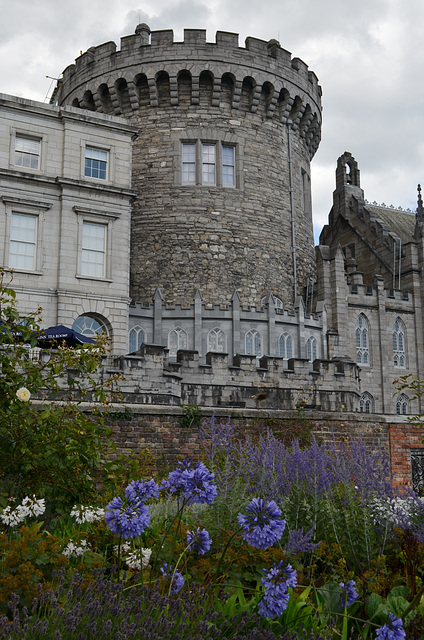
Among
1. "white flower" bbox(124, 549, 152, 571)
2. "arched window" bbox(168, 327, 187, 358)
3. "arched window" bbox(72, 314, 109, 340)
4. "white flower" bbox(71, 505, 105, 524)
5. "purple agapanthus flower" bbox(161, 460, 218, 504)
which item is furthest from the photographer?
"arched window" bbox(168, 327, 187, 358)

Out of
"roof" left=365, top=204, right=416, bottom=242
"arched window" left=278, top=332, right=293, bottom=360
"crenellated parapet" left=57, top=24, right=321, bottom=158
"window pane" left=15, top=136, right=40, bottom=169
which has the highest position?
"crenellated parapet" left=57, top=24, right=321, bottom=158

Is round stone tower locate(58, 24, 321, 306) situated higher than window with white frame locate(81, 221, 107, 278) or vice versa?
round stone tower locate(58, 24, 321, 306)

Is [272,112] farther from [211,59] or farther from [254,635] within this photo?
[254,635]

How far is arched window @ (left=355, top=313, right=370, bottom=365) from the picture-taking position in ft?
99.2

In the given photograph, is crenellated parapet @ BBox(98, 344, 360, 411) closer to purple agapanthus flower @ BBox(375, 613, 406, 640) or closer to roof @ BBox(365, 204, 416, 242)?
Answer: purple agapanthus flower @ BBox(375, 613, 406, 640)

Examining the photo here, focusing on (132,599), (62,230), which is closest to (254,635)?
(132,599)

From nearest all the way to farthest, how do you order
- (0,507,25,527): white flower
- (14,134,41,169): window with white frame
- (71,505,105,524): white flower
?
(0,507,25,527): white flower
(71,505,105,524): white flower
(14,134,41,169): window with white frame

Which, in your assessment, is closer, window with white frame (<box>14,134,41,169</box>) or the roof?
window with white frame (<box>14,134,41,169</box>)

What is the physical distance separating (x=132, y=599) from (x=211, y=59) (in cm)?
2824

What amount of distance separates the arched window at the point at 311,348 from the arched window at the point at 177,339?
5086 mm

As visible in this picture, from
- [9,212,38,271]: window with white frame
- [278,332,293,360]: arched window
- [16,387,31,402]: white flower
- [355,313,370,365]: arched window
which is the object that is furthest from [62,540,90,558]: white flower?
[355,313,370,365]: arched window

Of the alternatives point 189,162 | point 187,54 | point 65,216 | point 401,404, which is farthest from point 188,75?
point 401,404

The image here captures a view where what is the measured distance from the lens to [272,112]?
30594 mm

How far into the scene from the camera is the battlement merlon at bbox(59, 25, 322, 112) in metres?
29.2
